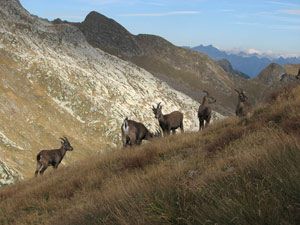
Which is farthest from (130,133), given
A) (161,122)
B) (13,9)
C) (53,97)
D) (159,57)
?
(159,57)

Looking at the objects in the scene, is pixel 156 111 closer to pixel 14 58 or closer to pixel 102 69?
pixel 14 58

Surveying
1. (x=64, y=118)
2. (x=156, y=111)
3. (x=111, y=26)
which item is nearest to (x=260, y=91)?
(x=111, y=26)

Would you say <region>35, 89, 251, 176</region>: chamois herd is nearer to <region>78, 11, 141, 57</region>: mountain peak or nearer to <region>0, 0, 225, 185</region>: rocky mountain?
<region>0, 0, 225, 185</region>: rocky mountain

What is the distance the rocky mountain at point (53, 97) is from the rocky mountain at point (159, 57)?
309 ft

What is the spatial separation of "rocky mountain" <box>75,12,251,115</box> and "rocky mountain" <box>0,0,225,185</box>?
94143mm

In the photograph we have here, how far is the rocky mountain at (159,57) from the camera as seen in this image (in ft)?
541

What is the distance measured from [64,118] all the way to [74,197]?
35888mm

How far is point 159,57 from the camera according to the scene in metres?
180

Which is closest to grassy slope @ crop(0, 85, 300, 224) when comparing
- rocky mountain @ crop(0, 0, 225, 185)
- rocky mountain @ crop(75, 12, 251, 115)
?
rocky mountain @ crop(0, 0, 225, 185)

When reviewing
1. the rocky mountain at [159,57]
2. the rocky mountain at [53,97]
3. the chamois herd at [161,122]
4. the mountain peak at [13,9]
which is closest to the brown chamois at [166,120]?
the chamois herd at [161,122]

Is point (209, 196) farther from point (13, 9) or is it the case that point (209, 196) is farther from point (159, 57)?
point (159, 57)

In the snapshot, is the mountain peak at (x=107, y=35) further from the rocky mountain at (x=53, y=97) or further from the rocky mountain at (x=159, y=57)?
the rocky mountain at (x=53, y=97)

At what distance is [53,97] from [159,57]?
142583 mm

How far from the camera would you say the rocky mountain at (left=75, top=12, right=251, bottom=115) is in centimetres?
16475
